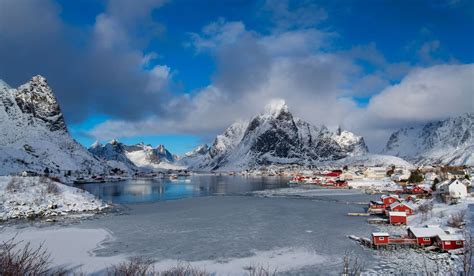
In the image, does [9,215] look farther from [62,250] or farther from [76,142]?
[76,142]

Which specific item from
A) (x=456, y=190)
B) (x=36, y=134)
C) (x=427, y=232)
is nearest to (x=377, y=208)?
(x=456, y=190)

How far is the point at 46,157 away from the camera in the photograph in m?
146

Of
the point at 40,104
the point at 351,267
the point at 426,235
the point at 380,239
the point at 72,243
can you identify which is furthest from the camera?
the point at 40,104

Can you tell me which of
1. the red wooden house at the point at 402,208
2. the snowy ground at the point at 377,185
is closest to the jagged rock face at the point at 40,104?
the snowy ground at the point at 377,185

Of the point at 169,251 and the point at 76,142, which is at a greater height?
the point at 76,142

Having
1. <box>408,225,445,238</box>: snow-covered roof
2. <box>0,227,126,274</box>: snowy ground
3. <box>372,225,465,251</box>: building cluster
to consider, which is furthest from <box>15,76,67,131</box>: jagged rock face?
<box>408,225,445,238</box>: snow-covered roof

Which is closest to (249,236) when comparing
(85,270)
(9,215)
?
(85,270)

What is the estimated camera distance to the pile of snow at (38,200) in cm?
4425

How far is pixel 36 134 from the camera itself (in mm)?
165000

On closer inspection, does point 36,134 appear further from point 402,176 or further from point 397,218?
point 397,218

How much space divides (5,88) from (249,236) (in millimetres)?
191726

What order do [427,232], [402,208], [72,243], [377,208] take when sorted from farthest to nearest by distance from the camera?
[377,208] → [402,208] → [427,232] → [72,243]

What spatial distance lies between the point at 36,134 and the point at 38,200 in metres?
132

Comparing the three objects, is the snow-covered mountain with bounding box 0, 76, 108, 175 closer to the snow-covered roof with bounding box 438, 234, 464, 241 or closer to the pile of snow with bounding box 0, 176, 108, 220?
the pile of snow with bounding box 0, 176, 108, 220
